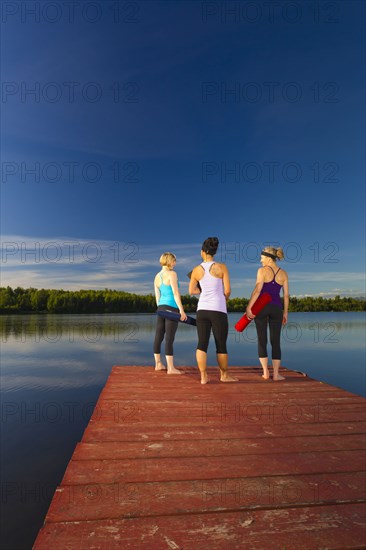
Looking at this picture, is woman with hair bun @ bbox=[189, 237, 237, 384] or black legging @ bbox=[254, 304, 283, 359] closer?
woman with hair bun @ bbox=[189, 237, 237, 384]

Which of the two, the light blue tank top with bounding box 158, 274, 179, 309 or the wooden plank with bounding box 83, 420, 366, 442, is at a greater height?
the light blue tank top with bounding box 158, 274, 179, 309

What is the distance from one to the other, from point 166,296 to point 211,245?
141 centimetres

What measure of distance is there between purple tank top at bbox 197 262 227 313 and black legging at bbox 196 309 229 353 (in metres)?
0.08

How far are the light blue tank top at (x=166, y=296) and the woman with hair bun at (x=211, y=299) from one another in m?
0.82

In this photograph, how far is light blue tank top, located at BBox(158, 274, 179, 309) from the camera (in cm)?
636

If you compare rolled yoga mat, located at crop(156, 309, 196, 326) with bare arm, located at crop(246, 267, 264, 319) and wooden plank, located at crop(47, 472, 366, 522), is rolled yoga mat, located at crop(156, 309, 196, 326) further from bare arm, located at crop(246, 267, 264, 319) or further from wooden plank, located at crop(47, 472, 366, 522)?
wooden plank, located at crop(47, 472, 366, 522)

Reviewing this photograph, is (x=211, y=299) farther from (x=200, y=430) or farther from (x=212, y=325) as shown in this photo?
(x=200, y=430)

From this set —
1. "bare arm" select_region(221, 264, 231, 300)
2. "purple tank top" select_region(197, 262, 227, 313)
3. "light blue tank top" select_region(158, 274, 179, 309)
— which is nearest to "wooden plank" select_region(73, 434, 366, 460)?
"purple tank top" select_region(197, 262, 227, 313)

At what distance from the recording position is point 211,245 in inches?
222

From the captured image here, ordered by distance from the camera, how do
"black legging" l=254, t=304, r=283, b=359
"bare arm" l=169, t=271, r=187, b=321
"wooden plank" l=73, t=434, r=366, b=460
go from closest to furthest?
"wooden plank" l=73, t=434, r=366, b=460 → "black legging" l=254, t=304, r=283, b=359 → "bare arm" l=169, t=271, r=187, b=321

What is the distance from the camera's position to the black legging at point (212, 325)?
5398 millimetres

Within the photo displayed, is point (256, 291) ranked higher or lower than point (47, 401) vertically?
higher

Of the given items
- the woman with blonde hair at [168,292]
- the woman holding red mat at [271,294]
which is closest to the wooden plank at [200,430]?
the woman holding red mat at [271,294]

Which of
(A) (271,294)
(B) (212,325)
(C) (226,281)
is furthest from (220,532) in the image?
(A) (271,294)
